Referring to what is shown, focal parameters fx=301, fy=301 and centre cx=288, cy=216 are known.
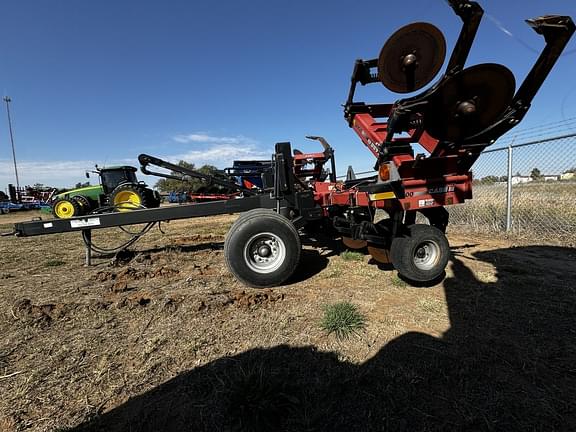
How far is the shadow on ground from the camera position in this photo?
165 centimetres

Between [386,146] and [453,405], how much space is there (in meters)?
2.66

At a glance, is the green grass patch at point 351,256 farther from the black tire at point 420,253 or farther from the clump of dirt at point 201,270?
the clump of dirt at point 201,270

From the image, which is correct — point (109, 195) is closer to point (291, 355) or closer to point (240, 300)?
point (240, 300)

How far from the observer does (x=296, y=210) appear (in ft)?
14.1

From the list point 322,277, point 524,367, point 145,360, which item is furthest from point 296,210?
point 524,367

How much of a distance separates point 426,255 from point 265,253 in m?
1.96

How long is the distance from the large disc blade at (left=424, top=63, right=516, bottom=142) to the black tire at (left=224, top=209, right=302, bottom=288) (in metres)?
2.07

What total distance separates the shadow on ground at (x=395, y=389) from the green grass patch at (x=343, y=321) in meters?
0.33

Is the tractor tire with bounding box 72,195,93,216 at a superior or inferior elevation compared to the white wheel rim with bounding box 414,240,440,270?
superior

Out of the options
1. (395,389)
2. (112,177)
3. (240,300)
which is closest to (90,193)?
(112,177)

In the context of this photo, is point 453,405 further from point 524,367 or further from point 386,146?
point 386,146

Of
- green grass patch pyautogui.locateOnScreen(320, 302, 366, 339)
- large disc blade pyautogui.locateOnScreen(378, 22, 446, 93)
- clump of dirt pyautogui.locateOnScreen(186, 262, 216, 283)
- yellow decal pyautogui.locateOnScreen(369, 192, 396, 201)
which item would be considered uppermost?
large disc blade pyautogui.locateOnScreen(378, 22, 446, 93)

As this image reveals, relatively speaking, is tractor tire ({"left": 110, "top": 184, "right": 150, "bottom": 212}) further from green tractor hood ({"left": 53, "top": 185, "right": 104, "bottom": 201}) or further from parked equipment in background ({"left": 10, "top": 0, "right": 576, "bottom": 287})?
parked equipment in background ({"left": 10, "top": 0, "right": 576, "bottom": 287})

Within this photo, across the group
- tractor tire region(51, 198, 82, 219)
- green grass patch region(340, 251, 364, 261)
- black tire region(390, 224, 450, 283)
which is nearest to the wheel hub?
black tire region(390, 224, 450, 283)
